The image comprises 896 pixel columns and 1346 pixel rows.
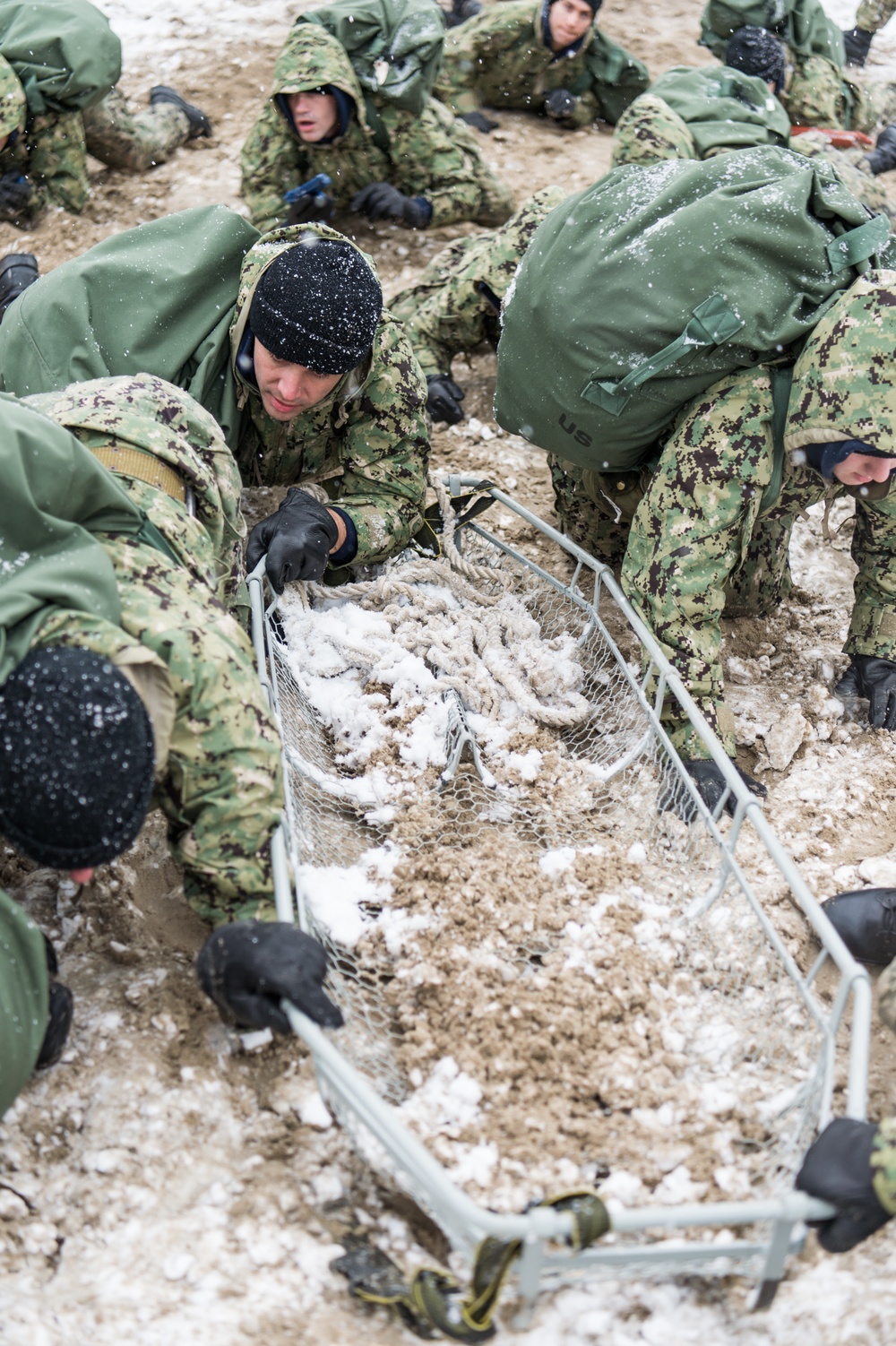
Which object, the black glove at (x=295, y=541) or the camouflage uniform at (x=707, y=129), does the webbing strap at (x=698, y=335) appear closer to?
the black glove at (x=295, y=541)

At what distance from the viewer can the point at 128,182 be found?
566 centimetres

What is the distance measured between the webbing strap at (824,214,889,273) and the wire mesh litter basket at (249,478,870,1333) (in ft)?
3.09

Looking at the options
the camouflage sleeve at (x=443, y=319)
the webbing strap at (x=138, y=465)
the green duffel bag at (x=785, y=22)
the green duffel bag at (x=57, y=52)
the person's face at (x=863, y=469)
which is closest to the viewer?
the webbing strap at (x=138, y=465)

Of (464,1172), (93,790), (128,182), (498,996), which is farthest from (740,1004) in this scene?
(128,182)

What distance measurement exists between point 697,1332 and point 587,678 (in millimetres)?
1659

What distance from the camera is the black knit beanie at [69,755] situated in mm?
1692

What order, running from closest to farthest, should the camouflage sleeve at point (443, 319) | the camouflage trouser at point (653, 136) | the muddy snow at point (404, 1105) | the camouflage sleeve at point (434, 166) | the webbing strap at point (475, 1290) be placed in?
1. the webbing strap at point (475, 1290)
2. the muddy snow at point (404, 1105)
3. the camouflage sleeve at point (443, 319)
4. the camouflage trouser at point (653, 136)
5. the camouflage sleeve at point (434, 166)

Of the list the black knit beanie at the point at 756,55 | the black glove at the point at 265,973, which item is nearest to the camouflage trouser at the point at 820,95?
the black knit beanie at the point at 756,55

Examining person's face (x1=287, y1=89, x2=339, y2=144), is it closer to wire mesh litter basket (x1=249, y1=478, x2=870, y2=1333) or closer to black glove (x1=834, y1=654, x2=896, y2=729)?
wire mesh litter basket (x1=249, y1=478, x2=870, y2=1333)

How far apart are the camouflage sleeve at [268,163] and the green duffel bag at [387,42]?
0.43 m

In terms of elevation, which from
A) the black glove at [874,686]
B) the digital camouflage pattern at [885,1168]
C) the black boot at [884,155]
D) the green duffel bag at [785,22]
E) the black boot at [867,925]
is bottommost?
the black glove at [874,686]

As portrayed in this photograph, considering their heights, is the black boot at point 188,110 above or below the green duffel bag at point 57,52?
below

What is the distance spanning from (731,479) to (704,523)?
A: 0.41ft

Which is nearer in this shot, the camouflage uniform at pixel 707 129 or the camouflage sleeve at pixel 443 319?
the camouflage sleeve at pixel 443 319
